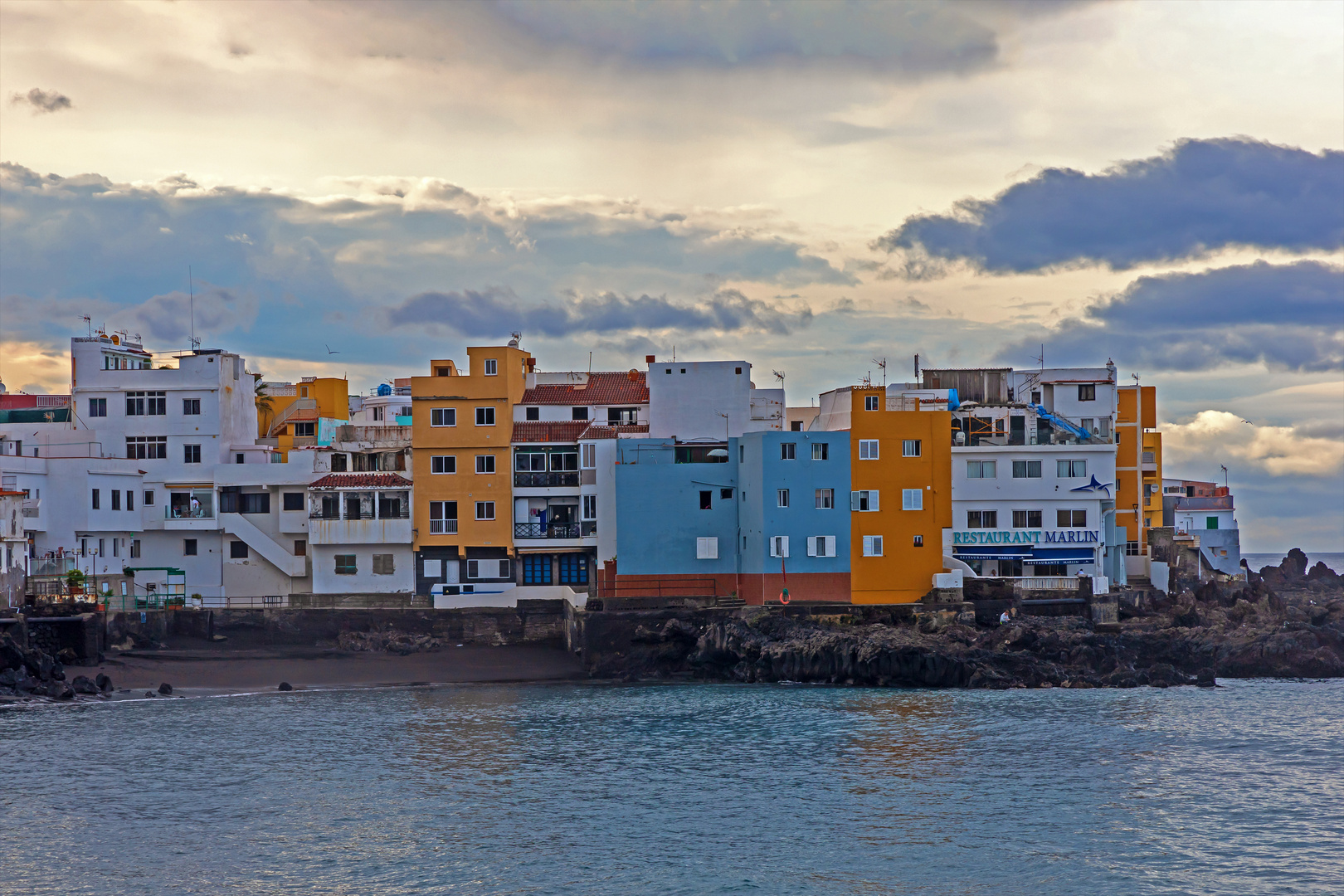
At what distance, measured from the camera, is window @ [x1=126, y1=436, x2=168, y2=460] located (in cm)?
7175

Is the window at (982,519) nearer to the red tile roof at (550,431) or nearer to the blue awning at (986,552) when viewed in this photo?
the blue awning at (986,552)

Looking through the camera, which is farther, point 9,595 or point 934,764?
point 9,595

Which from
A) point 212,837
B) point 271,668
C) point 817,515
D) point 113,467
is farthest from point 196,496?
point 212,837

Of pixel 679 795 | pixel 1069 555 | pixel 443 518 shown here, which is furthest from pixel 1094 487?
pixel 679 795

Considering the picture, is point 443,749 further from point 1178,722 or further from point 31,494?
point 31,494

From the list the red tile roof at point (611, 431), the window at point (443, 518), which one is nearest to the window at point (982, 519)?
the red tile roof at point (611, 431)

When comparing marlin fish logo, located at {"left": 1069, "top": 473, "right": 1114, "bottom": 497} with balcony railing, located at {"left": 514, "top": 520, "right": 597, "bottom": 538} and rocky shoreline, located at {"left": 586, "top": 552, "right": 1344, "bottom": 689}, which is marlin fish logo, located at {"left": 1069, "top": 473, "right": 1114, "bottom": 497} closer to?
rocky shoreline, located at {"left": 586, "top": 552, "right": 1344, "bottom": 689}

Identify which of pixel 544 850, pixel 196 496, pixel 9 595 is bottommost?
pixel 544 850

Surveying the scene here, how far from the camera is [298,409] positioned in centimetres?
8181

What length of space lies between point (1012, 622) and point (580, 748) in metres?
24.2

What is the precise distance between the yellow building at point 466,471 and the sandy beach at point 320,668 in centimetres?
684

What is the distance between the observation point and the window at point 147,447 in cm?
7175

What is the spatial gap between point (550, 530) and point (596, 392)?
884 centimetres

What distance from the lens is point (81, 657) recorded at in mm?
56031
